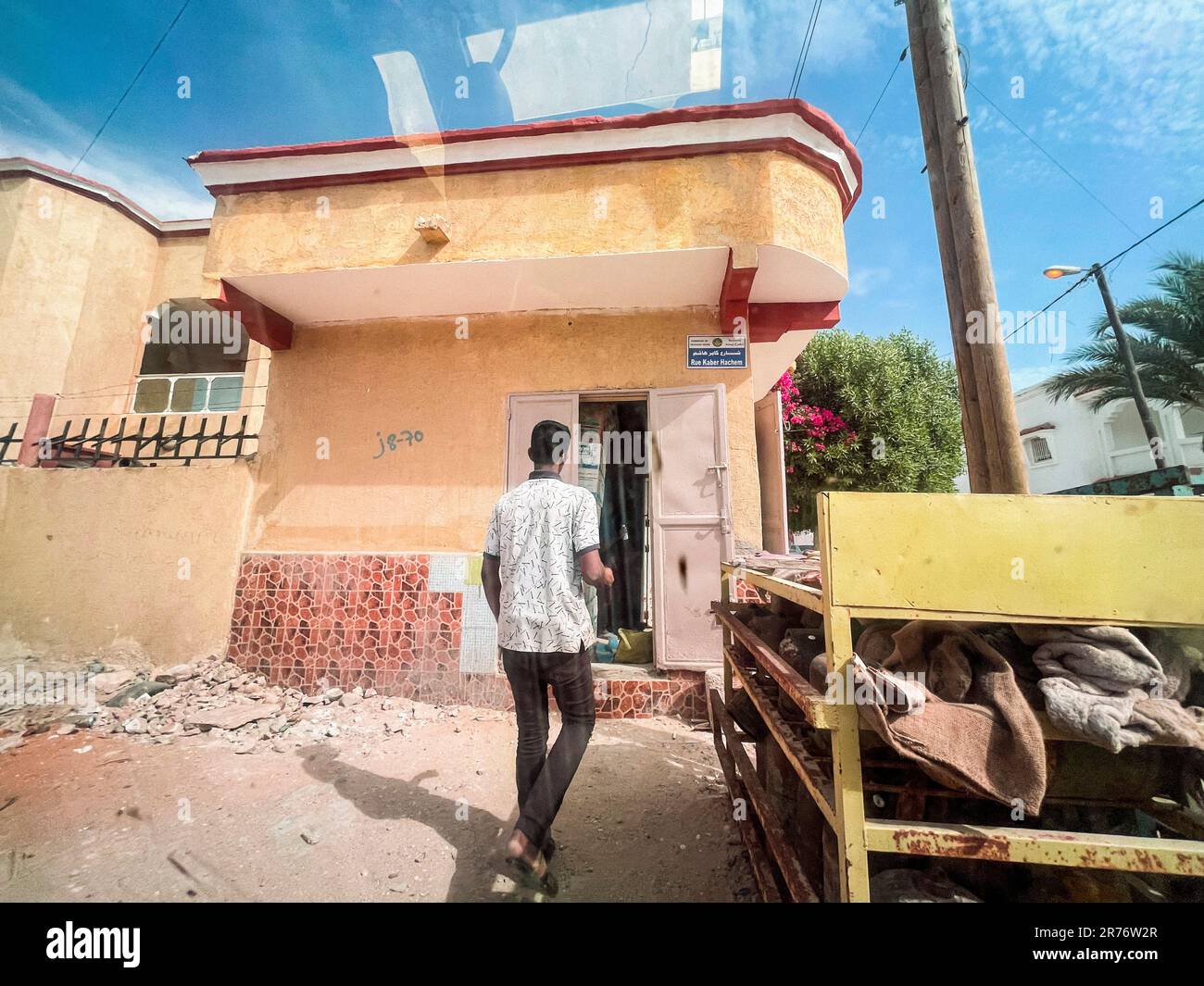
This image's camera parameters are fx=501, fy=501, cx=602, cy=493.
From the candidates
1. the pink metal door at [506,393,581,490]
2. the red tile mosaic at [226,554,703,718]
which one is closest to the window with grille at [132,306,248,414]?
the red tile mosaic at [226,554,703,718]

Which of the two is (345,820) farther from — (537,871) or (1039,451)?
(1039,451)

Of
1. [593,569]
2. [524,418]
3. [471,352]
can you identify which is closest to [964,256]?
[593,569]

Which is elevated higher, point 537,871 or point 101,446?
point 101,446

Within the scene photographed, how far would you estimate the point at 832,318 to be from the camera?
4.93 metres

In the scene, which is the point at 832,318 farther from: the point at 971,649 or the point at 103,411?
the point at 103,411

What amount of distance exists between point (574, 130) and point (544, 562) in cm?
417

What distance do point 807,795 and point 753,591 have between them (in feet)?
8.99

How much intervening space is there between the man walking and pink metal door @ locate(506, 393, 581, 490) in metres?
2.52

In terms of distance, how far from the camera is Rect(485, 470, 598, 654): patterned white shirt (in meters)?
2.16

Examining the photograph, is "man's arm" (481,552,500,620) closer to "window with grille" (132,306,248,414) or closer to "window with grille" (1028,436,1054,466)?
"window with grille" (132,306,248,414)

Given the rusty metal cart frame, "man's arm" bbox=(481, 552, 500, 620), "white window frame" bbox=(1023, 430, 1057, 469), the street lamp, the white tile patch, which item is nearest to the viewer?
the rusty metal cart frame

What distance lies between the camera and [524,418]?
16.1ft
